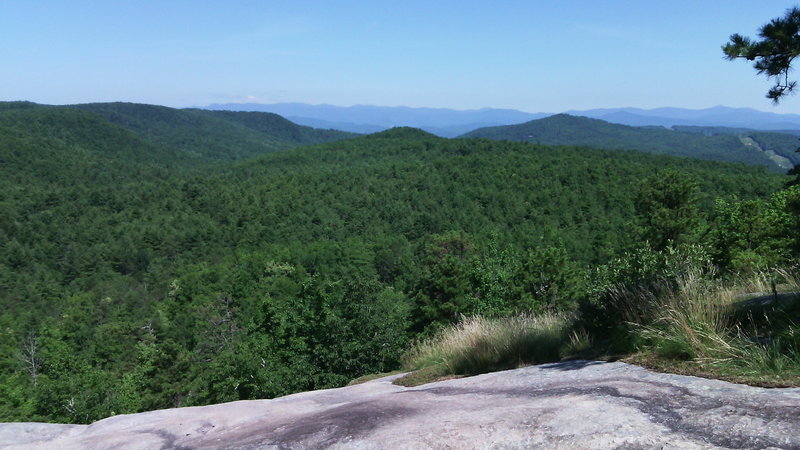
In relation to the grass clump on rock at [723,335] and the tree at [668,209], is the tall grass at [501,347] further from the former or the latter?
the tree at [668,209]

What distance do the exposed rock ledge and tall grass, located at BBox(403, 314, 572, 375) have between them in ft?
2.60

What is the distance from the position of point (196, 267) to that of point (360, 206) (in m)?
58.2

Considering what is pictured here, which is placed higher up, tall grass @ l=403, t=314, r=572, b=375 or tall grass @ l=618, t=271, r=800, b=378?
tall grass @ l=618, t=271, r=800, b=378

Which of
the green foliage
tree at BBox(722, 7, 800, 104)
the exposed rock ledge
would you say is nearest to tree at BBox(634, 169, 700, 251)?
the green foliage

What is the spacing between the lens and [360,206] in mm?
126562

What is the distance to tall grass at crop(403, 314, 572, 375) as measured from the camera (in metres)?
6.95

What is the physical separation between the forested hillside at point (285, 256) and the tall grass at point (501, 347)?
6114 mm

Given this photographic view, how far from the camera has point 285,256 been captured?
73062mm

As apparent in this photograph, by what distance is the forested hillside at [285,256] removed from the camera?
90.4ft

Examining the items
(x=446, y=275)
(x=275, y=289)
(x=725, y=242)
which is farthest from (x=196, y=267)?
(x=725, y=242)

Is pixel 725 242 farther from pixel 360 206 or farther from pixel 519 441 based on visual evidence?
pixel 360 206

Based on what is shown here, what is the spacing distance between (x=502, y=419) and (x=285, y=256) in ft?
234

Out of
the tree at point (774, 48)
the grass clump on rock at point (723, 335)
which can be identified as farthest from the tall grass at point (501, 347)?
the tree at point (774, 48)

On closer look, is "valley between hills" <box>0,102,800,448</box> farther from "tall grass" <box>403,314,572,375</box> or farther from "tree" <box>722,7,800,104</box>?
"tree" <box>722,7,800,104</box>
